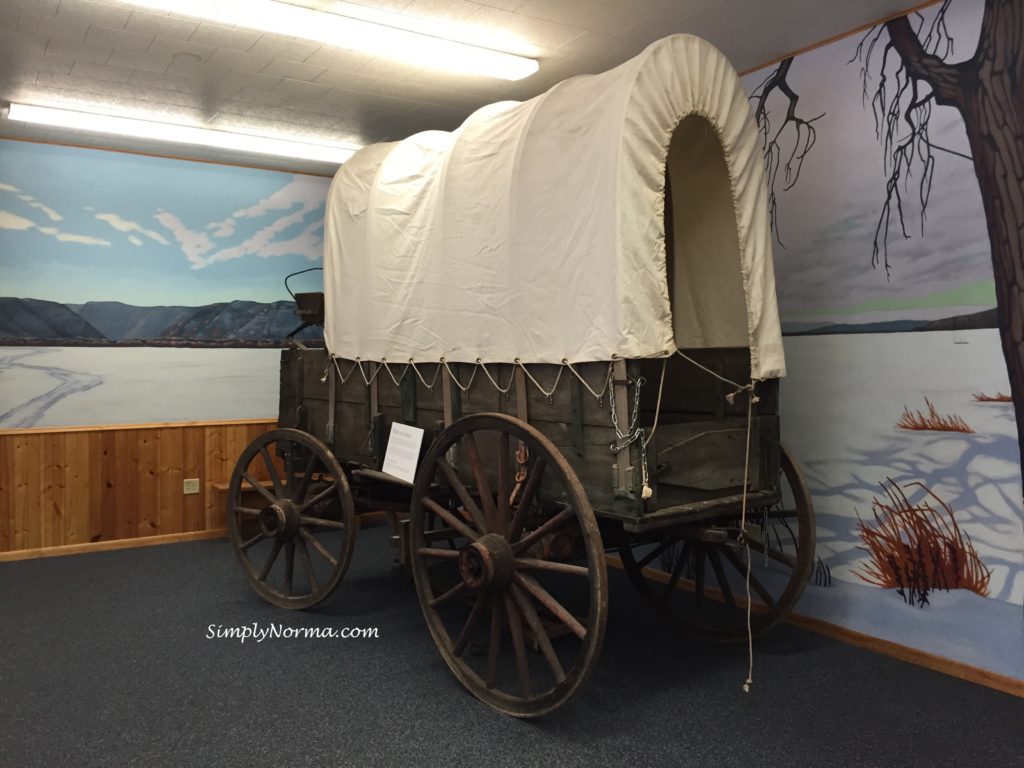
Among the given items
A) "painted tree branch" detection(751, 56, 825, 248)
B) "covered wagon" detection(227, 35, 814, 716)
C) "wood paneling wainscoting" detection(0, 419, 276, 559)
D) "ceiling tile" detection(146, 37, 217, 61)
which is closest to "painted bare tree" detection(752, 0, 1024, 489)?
"painted tree branch" detection(751, 56, 825, 248)

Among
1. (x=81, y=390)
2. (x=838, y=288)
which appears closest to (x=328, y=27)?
(x=838, y=288)

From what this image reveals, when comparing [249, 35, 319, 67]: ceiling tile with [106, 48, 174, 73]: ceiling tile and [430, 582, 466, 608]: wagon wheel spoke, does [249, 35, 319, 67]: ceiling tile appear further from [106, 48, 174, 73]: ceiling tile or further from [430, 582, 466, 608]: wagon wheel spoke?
[430, 582, 466, 608]: wagon wheel spoke

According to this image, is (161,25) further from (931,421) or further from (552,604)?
(931,421)

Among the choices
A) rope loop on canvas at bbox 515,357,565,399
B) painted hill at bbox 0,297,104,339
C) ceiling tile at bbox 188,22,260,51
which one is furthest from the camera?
painted hill at bbox 0,297,104,339

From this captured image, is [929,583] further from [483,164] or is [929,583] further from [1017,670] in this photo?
[483,164]

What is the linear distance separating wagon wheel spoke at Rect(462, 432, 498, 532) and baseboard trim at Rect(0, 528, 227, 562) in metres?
3.33

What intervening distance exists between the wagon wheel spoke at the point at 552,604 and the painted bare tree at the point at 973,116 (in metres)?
1.85

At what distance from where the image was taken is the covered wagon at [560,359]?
8.37 ft

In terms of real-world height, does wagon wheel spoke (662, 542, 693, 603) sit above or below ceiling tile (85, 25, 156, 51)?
below

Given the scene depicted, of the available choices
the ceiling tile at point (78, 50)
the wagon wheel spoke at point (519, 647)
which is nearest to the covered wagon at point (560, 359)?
the wagon wheel spoke at point (519, 647)

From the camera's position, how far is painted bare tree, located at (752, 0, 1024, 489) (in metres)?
2.98

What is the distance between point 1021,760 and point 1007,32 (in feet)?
8.49

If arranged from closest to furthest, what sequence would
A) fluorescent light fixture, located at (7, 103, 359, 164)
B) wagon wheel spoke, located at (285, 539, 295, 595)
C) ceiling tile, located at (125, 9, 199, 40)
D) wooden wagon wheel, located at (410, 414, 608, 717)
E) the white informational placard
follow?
wooden wagon wheel, located at (410, 414, 608, 717) → the white informational placard → ceiling tile, located at (125, 9, 199, 40) → wagon wheel spoke, located at (285, 539, 295, 595) → fluorescent light fixture, located at (7, 103, 359, 164)

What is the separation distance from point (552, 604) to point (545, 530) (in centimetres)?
24
